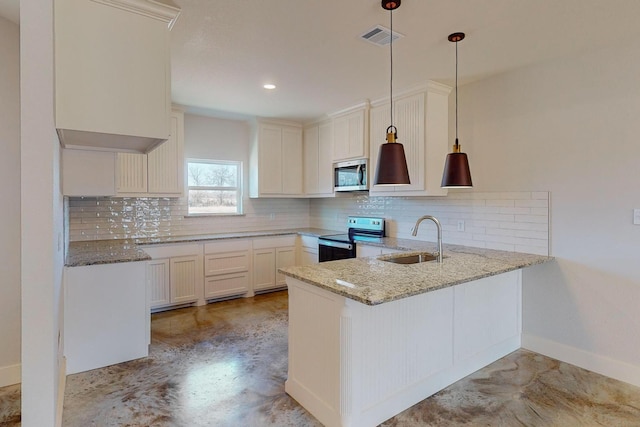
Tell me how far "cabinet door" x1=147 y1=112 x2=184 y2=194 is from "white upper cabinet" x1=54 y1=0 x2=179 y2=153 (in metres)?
1.93

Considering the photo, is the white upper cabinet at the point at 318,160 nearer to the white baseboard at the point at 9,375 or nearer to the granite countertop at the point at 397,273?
the granite countertop at the point at 397,273

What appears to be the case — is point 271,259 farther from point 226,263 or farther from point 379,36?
point 379,36

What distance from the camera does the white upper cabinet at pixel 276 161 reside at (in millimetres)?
4953

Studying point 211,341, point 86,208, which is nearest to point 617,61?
point 211,341

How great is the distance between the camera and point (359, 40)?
2.52 meters

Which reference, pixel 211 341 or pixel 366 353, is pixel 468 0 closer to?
pixel 366 353

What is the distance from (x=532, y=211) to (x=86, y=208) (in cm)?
461

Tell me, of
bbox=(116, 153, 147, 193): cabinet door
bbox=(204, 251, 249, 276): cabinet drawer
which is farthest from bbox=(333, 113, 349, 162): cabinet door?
bbox=(116, 153, 147, 193): cabinet door

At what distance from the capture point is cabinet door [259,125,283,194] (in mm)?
4962

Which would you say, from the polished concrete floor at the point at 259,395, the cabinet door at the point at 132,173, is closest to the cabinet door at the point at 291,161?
the cabinet door at the point at 132,173

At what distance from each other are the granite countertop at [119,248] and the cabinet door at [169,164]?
2.06ft

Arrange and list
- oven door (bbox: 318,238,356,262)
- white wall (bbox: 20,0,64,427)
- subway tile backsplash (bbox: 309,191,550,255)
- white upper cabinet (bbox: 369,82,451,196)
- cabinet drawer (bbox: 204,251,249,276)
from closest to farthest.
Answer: white wall (bbox: 20,0,64,427) < subway tile backsplash (bbox: 309,191,550,255) < white upper cabinet (bbox: 369,82,451,196) < oven door (bbox: 318,238,356,262) < cabinet drawer (bbox: 204,251,249,276)

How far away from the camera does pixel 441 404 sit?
227 centimetres

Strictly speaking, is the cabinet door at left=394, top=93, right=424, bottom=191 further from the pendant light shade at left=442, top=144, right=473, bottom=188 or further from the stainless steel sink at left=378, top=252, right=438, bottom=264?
the pendant light shade at left=442, top=144, right=473, bottom=188
